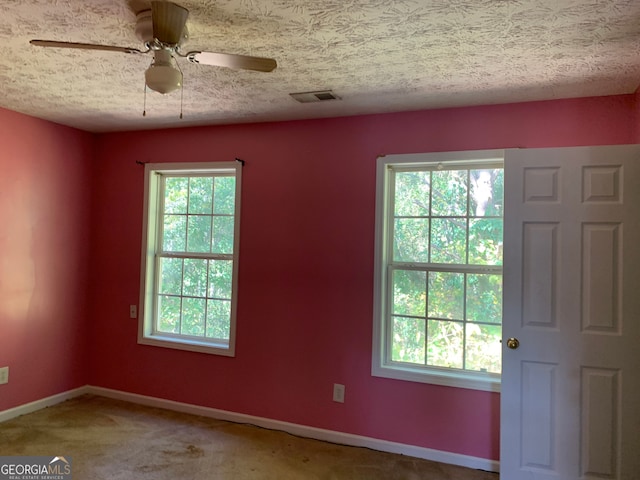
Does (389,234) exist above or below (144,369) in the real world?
above

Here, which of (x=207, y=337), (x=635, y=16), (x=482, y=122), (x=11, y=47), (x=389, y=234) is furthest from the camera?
(x=207, y=337)

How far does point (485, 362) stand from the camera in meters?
2.83

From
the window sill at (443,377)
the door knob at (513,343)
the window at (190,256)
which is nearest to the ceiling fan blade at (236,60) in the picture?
the window at (190,256)

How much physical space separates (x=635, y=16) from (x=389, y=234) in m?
1.77

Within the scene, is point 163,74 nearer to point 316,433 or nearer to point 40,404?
point 316,433

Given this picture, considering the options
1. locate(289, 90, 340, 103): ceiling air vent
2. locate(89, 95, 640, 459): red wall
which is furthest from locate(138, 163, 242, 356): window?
locate(289, 90, 340, 103): ceiling air vent

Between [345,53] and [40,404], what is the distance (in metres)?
3.58

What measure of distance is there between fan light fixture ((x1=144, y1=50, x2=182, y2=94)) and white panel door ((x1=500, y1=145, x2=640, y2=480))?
182cm

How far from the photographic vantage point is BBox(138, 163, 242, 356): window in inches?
138

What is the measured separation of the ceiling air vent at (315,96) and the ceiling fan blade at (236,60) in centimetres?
96

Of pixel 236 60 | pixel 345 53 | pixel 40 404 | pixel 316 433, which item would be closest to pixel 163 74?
pixel 236 60

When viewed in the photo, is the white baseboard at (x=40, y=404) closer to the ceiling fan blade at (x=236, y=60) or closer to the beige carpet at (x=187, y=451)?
the beige carpet at (x=187, y=451)

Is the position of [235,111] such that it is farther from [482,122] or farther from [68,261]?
[68,261]

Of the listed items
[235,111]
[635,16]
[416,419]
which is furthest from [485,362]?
[235,111]
